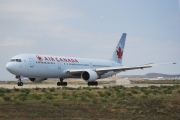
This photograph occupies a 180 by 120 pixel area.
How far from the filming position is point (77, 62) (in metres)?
52.6

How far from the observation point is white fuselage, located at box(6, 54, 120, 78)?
42894mm

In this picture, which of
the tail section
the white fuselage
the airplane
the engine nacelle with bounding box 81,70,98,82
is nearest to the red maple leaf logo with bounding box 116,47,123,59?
the tail section

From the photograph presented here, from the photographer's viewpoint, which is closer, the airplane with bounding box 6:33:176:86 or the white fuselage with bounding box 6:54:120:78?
the white fuselage with bounding box 6:54:120:78

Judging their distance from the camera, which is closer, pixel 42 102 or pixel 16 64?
pixel 42 102

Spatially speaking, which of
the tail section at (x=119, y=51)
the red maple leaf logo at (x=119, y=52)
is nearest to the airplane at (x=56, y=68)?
the tail section at (x=119, y=51)

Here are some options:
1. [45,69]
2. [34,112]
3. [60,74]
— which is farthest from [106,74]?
[34,112]

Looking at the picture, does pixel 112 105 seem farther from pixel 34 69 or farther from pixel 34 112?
pixel 34 69

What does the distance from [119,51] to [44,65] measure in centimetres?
2140

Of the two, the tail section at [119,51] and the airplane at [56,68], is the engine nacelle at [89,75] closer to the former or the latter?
A: the airplane at [56,68]

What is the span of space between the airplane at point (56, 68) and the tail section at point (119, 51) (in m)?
3.39

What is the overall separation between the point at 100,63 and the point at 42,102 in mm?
35857

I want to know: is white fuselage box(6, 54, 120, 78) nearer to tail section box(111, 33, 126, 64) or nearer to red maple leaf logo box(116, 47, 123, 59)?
tail section box(111, 33, 126, 64)

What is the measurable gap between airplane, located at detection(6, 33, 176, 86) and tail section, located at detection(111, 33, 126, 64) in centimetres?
339

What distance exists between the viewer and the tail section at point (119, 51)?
208 feet
